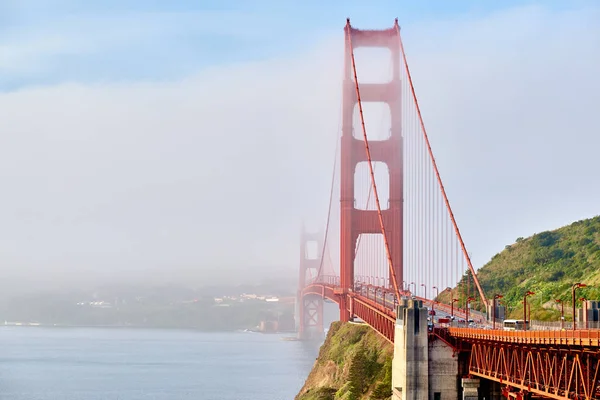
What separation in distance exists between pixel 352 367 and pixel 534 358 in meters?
28.7

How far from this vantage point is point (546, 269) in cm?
9869

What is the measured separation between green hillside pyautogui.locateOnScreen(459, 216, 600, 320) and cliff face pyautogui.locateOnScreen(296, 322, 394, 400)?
1255cm

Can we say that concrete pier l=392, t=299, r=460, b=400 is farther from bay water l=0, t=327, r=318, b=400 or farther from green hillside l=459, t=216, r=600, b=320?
bay water l=0, t=327, r=318, b=400

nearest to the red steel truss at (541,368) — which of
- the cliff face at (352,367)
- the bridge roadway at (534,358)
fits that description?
the bridge roadway at (534,358)

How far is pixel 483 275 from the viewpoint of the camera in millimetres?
109500

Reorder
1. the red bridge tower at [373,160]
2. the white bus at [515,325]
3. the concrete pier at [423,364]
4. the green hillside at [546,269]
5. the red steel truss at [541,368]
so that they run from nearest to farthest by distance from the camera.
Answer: the red steel truss at [541,368] < the white bus at [515,325] < the concrete pier at [423,364] < the green hillside at [546,269] < the red bridge tower at [373,160]

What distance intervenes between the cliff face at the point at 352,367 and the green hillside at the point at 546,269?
1255 centimetres

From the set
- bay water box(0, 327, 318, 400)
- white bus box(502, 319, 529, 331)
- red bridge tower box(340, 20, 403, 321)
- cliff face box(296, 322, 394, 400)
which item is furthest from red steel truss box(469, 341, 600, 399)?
bay water box(0, 327, 318, 400)

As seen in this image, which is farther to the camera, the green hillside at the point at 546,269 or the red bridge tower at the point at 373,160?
the red bridge tower at the point at 373,160

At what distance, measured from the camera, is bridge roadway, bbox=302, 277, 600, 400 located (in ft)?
117

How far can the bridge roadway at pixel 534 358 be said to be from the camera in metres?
35.7

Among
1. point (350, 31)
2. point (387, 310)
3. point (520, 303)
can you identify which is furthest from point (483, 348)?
point (350, 31)

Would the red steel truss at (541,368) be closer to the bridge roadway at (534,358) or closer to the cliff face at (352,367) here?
the bridge roadway at (534,358)

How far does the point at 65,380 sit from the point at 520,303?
7735 cm
